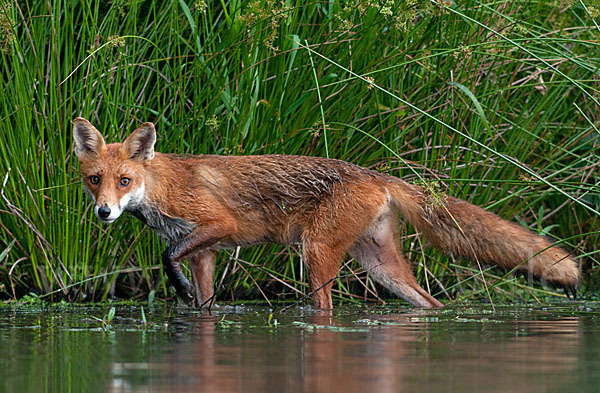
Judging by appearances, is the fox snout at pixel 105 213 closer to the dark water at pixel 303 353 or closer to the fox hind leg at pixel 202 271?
the dark water at pixel 303 353

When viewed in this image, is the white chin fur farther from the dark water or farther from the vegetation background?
the dark water

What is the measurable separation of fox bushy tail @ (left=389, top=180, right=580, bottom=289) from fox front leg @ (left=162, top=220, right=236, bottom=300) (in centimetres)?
130

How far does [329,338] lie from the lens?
3992 mm

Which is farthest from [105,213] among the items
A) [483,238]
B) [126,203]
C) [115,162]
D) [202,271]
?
[483,238]

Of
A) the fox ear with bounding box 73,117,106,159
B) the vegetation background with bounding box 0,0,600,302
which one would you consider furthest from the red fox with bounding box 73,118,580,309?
the vegetation background with bounding box 0,0,600,302

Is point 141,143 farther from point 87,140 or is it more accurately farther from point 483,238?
point 483,238

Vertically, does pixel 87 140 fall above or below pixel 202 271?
above

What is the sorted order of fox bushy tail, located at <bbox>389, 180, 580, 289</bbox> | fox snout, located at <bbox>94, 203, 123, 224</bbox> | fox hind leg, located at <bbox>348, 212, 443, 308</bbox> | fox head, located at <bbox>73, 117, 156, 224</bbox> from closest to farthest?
fox snout, located at <bbox>94, 203, 123, 224</bbox>, fox bushy tail, located at <bbox>389, 180, 580, 289</bbox>, fox head, located at <bbox>73, 117, 156, 224</bbox>, fox hind leg, located at <bbox>348, 212, 443, 308</bbox>

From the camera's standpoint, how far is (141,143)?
6273mm

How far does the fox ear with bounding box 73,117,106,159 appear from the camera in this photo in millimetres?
6117

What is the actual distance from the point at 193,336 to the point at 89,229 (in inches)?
105

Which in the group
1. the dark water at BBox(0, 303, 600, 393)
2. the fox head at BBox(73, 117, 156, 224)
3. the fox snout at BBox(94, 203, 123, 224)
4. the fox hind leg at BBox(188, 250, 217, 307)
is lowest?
the dark water at BBox(0, 303, 600, 393)

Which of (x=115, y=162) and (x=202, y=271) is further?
(x=202, y=271)

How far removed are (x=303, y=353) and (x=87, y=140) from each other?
330 cm
